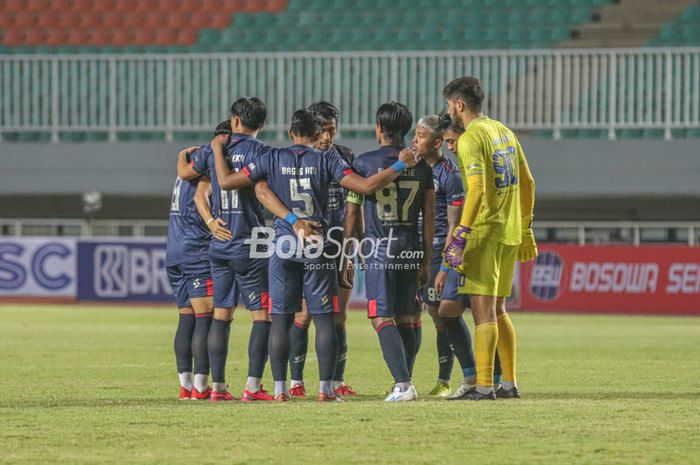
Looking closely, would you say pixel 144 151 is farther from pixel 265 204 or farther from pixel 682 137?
pixel 265 204

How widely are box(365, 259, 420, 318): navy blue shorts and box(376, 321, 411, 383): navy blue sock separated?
0.32 ft

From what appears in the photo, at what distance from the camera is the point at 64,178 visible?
939 inches

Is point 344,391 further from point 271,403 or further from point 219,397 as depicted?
point 271,403

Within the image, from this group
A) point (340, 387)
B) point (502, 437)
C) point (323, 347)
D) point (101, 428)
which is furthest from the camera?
point (340, 387)

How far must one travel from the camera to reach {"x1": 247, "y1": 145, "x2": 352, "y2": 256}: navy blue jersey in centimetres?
→ 849

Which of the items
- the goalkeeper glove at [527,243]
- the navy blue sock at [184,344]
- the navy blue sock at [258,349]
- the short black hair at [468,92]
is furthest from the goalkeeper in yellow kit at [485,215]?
the navy blue sock at [184,344]

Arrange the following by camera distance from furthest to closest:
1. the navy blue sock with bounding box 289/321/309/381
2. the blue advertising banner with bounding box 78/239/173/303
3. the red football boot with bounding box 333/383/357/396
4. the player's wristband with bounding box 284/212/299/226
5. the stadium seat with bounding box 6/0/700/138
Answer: the stadium seat with bounding box 6/0/700/138 < the blue advertising banner with bounding box 78/239/173/303 < the red football boot with bounding box 333/383/357/396 < the navy blue sock with bounding box 289/321/309/381 < the player's wristband with bounding box 284/212/299/226

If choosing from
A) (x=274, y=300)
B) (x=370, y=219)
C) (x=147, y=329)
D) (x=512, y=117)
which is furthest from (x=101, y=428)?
(x=512, y=117)

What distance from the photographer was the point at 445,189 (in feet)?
30.7

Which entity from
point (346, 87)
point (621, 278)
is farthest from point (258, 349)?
point (346, 87)

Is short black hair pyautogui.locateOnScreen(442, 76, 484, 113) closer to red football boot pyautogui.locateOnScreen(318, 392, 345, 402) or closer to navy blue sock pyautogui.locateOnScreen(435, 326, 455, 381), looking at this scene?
navy blue sock pyautogui.locateOnScreen(435, 326, 455, 381)

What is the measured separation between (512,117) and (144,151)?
673 cm

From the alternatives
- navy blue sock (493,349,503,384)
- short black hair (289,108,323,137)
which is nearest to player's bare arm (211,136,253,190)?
short black hair (289,108,323,137)

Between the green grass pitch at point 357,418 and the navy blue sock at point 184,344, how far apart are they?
247 mm
